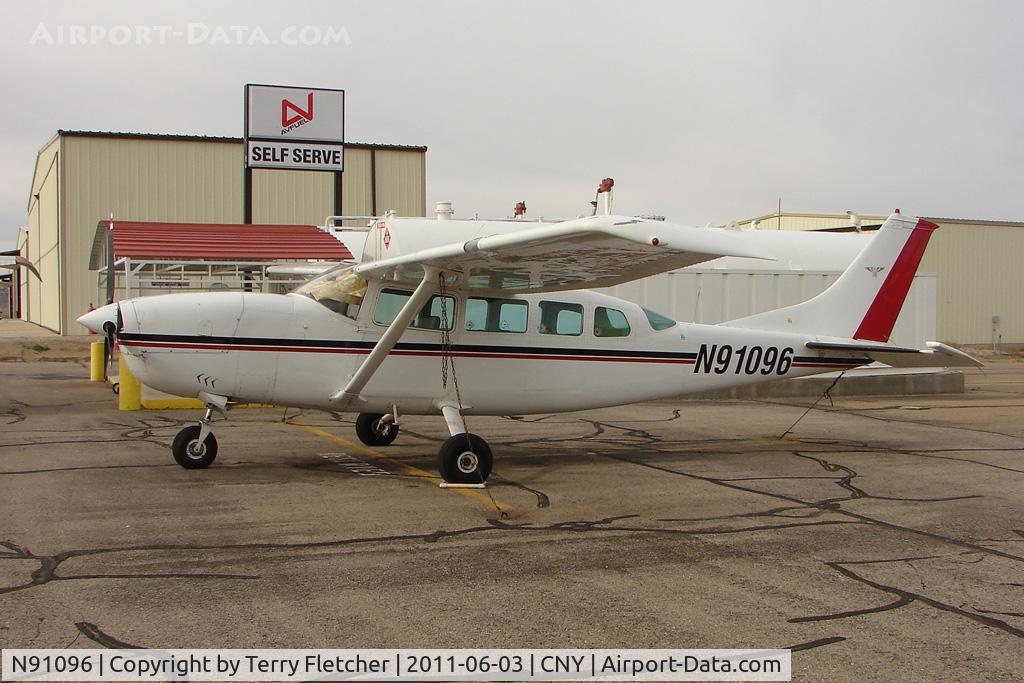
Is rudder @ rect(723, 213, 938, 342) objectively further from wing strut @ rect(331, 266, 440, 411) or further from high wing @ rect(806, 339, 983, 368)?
wing strut @ rect(331, 266, 440, 411)

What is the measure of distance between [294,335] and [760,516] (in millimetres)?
4712

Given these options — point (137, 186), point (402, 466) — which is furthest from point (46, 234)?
point (402, 466)

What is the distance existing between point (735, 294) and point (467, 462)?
11.8m

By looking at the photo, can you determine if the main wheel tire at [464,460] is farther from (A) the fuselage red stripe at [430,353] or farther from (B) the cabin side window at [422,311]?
(B) the cabin side window at [422,311]

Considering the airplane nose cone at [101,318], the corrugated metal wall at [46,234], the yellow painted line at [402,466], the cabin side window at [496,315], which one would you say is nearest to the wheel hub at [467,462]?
the yellow painted line at [402,466]

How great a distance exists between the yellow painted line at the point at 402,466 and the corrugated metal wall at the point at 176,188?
2807 cm

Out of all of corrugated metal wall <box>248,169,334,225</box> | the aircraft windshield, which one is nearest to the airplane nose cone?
the aircraft windshield

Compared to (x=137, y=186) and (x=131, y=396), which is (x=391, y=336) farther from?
(x=137, y=186)

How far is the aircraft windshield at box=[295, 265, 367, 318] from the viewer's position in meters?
9.59

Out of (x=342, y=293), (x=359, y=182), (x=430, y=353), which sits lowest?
(x=430, y=353)

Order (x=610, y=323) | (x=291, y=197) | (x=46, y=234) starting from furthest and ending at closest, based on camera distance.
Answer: (x=46, y=234) → (x=291, y=197) → (x=610, y=323)

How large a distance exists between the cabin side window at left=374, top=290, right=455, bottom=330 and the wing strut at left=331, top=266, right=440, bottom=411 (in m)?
0.29

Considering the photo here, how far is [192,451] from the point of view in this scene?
369 inches

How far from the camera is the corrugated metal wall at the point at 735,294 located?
18969 mm
